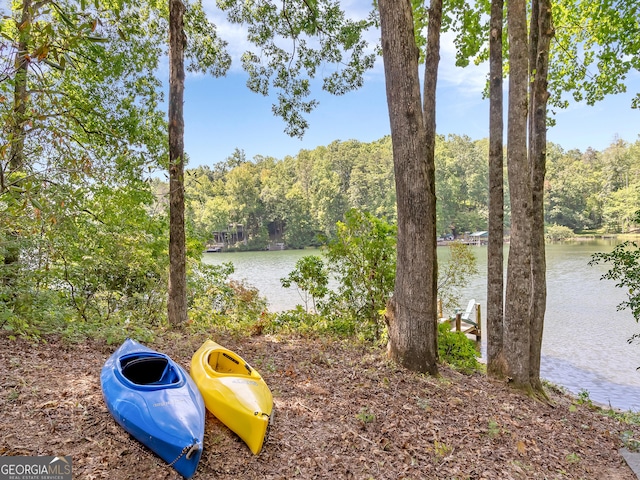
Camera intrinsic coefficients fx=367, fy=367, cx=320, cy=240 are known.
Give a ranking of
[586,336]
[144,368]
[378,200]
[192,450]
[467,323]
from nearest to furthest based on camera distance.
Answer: [192,450], [144,368], [586,336], [467,323], [378,200]

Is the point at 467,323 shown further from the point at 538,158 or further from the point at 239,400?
the point at 239,400

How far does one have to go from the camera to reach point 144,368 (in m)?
3.38

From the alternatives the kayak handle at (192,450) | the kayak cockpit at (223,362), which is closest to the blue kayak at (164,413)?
the kayak handle at (192,450)

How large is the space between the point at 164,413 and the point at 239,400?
1.77ft

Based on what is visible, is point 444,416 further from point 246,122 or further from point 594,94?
point 246,122

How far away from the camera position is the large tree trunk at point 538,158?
523 centimetres

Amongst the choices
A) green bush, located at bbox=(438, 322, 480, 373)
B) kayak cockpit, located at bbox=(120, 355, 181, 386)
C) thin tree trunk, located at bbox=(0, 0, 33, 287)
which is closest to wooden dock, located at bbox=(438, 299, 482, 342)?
green bush, located at bbox=(438, 322, 480, 373)

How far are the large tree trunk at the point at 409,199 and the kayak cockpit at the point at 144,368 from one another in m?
2.57

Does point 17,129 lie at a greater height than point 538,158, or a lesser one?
lesser

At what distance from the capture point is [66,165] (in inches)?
113

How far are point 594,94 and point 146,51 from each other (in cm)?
922

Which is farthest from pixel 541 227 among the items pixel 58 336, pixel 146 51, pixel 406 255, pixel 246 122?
pixel 246 122

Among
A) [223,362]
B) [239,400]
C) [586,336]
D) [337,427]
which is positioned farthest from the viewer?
[586,336]

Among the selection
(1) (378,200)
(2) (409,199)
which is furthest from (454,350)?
(1) (378,200)
